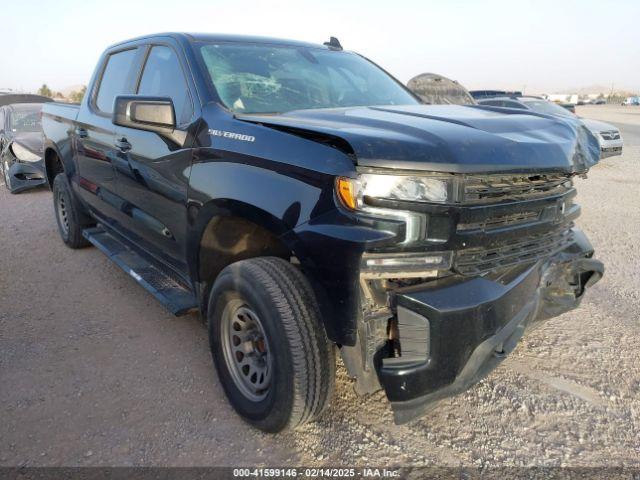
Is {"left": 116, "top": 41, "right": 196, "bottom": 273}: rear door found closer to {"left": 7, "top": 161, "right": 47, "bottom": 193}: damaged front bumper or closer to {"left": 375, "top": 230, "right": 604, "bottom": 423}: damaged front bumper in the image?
{"left": 375, "top": 230, "right": 604, "bottom": 423}: damaged front bumper

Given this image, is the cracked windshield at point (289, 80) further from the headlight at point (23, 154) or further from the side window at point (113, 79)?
the headlight at point (23, 154)

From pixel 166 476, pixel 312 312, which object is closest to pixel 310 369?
pixel 312 312

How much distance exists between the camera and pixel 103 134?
13.4ft

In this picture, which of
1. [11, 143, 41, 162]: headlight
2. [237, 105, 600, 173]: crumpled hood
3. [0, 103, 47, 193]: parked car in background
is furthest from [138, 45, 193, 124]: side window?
[11, 143, 41, 162]: headlight

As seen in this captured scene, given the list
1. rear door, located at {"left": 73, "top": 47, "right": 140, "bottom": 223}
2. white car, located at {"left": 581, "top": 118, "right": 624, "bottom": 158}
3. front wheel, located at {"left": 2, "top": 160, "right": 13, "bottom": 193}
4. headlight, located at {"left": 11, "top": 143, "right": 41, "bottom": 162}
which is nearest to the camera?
rear door, located at {"left": 73, "top": 47, "right": 140, "bottom": 223}

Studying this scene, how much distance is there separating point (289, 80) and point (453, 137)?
4.90ft

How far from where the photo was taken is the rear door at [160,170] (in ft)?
9.78

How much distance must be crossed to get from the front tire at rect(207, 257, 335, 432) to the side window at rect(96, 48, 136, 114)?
2.28 metres

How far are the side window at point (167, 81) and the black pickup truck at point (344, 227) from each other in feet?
0.06

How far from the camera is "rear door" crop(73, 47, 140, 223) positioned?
3988mm

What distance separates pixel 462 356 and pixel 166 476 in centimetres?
139

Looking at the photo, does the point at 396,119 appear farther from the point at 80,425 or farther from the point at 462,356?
the point at 80,425

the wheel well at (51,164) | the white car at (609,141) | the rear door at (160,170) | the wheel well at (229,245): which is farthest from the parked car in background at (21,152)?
the white car at (609,141)

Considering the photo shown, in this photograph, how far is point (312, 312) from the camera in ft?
7.50
